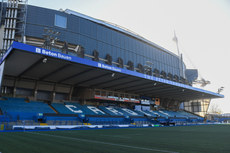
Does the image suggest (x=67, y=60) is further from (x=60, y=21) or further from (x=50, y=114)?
(x=60, y=21)

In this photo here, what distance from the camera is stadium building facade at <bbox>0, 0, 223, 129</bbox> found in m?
25.9

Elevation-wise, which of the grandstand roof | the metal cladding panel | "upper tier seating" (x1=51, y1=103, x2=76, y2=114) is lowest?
"upper tier seating" (x1=51, y1=103, x2=76, y2=114)

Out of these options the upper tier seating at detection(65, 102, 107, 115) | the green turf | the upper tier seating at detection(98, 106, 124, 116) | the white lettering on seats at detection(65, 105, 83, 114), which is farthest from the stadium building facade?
the green turf

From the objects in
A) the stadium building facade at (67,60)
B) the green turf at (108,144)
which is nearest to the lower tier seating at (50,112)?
the stadium building facade at (67,60)

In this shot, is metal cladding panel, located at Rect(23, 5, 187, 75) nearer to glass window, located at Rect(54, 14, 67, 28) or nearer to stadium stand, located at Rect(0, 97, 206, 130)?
glass window, located at Rect(54, 14, 67, 28)

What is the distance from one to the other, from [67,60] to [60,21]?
18.3m

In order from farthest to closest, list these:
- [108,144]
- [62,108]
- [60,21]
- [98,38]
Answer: [98,38]
[60,21]
[62,108]
[108,144]

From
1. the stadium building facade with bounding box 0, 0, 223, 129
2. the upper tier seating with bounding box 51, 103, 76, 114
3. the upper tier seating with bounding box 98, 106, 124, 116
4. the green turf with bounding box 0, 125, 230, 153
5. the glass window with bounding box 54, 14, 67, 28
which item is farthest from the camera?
the upper tier seating with bounding box 98, 106, 124, 116

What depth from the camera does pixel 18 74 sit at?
30422mm

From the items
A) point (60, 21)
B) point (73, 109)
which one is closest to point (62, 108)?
point (73, 109)

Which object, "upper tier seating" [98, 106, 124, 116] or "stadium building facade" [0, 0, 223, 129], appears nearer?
"stadium building facade" [0, 0, 223, 129]

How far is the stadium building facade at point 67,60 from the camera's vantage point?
2586cm

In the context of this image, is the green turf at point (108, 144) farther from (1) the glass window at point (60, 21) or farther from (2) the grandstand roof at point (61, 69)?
(1) the glass window at point (60, 21)

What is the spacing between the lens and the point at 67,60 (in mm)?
24188
